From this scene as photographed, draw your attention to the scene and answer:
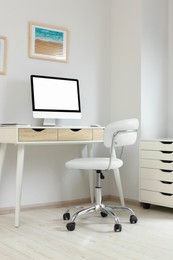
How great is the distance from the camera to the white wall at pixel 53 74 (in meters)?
3.58

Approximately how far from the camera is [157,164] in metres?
3.61

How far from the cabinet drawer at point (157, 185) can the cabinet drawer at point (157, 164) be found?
14cm

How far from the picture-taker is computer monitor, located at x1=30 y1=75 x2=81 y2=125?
11.5ft

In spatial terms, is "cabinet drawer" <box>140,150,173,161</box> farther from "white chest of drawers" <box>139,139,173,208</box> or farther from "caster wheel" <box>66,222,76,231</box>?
"caster wheel" <box>66,222,76,231</box>

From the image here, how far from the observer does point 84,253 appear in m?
2.34

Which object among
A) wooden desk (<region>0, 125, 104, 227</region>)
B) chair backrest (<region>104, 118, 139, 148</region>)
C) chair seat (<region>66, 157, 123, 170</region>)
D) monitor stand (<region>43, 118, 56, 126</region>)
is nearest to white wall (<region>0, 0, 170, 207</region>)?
monitor stand (<region>43, 118, 56, 126</region>)

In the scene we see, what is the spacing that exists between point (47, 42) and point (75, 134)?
1.02 metres

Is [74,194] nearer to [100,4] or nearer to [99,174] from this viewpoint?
[99,174]

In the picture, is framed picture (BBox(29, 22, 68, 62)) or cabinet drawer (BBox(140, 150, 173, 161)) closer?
cabinet drawer (BBox(140, 150, 173, 161))

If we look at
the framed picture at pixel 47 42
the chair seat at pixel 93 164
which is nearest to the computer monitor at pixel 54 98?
the framed picture at pixel 47 42

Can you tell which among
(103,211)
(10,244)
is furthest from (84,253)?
(103,211)

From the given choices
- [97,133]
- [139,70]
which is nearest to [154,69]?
[139,70]

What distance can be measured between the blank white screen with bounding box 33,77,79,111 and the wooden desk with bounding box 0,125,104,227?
0.36m

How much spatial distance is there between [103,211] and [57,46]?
172 centimetres
